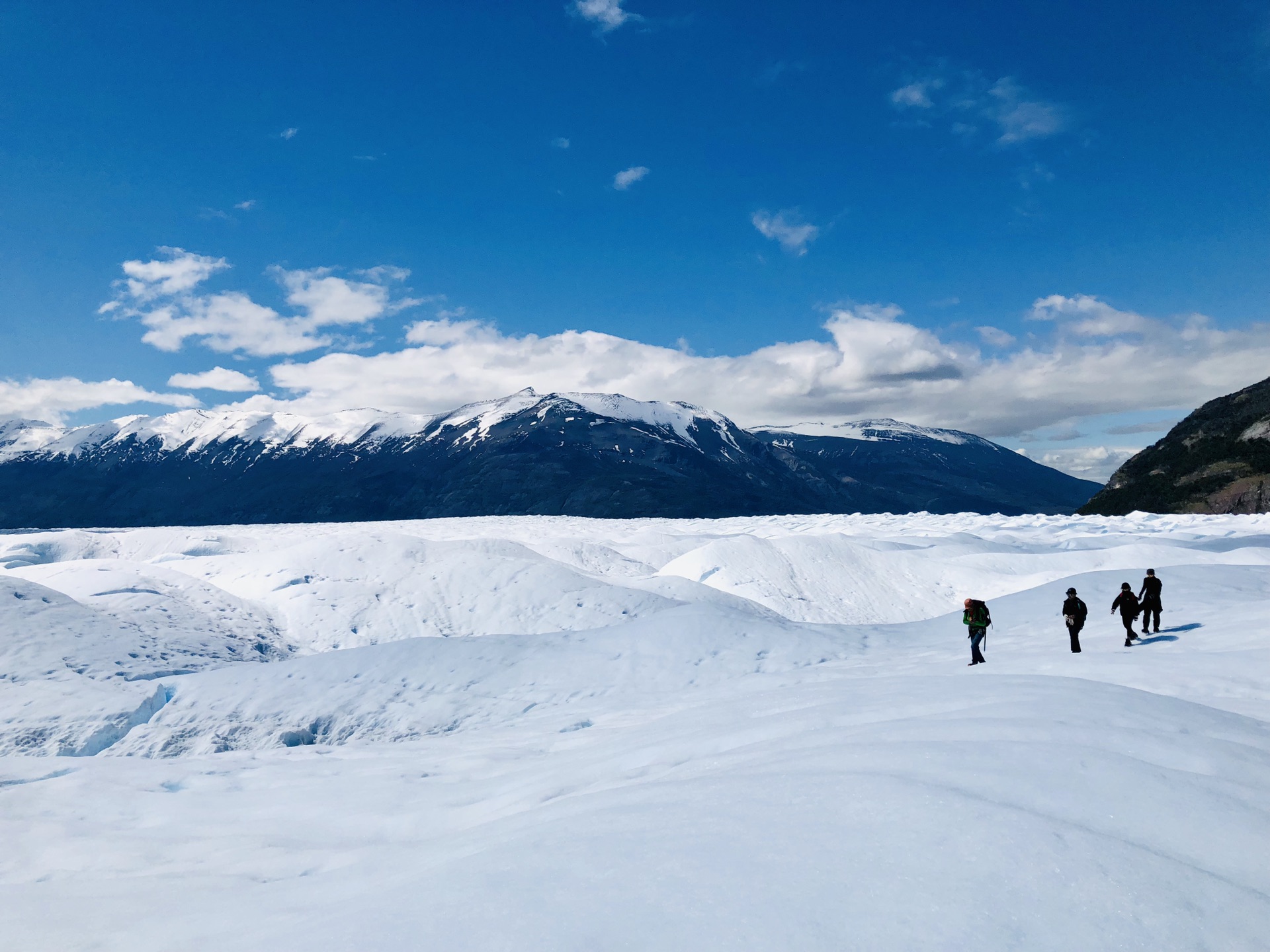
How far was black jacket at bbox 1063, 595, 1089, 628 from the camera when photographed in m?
16.0

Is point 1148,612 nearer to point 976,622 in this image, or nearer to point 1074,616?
point 1074,616

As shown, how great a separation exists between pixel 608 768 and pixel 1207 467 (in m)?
132

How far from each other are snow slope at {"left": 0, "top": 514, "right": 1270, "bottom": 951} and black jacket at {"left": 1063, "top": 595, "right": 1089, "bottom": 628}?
117 centimetres

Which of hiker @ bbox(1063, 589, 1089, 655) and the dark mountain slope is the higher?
the dark mountain slope

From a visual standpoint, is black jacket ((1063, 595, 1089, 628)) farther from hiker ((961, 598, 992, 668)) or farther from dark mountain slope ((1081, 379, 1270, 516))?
dark mountain slope ((1081, 379, 1270, 516))

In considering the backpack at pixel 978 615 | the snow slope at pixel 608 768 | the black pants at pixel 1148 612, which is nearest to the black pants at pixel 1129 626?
the snow slope at pixel 608 768

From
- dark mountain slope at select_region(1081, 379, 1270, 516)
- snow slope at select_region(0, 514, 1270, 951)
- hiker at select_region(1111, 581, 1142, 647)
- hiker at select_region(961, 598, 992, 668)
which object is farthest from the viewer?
dark mountain slope at select_region(1081, 379, 1270, 516)

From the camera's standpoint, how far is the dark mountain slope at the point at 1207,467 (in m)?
96.0

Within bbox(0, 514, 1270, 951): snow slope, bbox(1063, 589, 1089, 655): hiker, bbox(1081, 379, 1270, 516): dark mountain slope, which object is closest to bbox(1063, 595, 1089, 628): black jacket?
bbox(1063, 589, 1089, 655): hiker

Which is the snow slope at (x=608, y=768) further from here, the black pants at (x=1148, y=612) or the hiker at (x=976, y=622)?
the black pants at (x=1148, y=612)

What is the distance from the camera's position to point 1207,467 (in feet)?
350

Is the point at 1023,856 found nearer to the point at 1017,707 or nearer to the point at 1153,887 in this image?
the point at 1153,887

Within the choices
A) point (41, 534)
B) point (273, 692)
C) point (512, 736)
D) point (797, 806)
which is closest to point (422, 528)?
point (41, 534)

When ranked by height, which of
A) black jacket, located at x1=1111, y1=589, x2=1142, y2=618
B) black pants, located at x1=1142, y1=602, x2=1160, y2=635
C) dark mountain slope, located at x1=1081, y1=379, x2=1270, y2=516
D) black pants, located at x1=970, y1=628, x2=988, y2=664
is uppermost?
dark mountain slope, located at x1=1081, y1=379, x2=1270, y2=516
